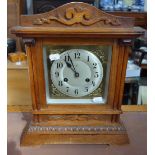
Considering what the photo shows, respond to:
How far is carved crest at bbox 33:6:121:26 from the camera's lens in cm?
57

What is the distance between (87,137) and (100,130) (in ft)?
0.16

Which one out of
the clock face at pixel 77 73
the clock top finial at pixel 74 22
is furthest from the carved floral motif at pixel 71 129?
the clock top finial at pixel 74 22

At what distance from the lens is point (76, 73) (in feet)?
2.16

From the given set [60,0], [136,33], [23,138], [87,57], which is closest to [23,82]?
[60,0]

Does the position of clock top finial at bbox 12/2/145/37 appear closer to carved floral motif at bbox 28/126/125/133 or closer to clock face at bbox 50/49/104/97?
clock face at bbox 50/49/104/97

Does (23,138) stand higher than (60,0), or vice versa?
(60,0)

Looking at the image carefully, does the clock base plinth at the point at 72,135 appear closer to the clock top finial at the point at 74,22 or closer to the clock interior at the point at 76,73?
the clock interior at the point at 76,73

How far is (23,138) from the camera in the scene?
2.27 feet

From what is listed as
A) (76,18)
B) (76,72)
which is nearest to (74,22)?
(76,18)

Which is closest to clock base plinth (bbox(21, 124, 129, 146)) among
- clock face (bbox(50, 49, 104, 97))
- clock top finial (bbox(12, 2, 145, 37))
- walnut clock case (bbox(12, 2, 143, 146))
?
walnut clock case (bbox(12, 2, 143, 146))

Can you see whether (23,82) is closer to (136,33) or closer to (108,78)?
(108,78)

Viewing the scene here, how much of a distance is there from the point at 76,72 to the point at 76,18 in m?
0.17

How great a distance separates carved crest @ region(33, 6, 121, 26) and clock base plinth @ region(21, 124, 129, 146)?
0.33 metres

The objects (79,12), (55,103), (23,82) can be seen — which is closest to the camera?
(79,12)
